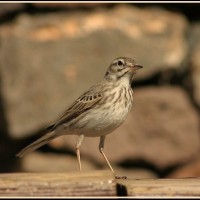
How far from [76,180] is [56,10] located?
638 centimetres

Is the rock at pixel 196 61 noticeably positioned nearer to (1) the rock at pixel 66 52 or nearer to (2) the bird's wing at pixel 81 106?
(1) the rock at pixel 66 52

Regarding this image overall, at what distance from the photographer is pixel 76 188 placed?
138 inches

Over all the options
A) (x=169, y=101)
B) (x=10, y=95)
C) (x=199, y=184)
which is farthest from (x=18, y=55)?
(x=199, y=184)

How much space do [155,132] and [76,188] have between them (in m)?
6.42

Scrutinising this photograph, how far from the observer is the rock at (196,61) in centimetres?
973

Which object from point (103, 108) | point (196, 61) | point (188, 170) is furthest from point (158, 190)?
point (196, 61)

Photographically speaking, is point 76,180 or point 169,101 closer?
point 76,180

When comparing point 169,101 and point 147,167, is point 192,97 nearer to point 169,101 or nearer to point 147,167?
point 169,101

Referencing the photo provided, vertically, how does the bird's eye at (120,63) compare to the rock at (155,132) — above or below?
above

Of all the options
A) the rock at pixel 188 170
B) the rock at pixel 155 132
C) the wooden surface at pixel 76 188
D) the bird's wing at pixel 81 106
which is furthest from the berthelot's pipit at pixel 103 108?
the wooden surface at pixel 76 188

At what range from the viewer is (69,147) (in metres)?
9.82

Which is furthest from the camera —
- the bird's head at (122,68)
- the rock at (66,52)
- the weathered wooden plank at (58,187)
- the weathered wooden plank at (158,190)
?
the rock at (66,52)

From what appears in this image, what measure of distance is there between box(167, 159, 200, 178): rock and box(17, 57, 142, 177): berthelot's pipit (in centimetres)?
235

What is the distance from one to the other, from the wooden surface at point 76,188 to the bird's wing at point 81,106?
3560 millimetres
